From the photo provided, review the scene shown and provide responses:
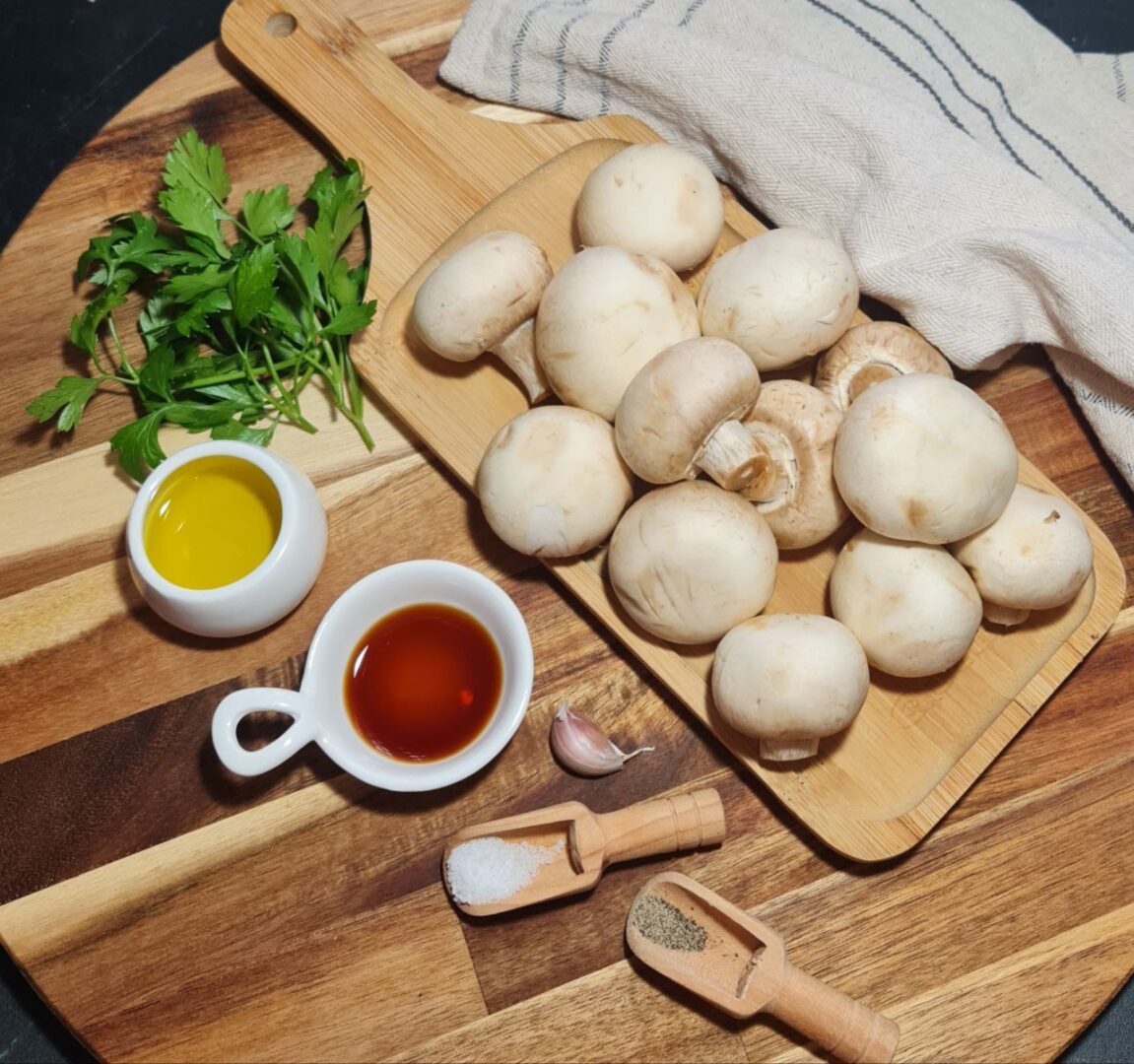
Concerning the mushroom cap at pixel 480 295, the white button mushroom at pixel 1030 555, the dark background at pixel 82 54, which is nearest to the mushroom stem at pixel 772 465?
the white button mushroom at pixel 1030 555

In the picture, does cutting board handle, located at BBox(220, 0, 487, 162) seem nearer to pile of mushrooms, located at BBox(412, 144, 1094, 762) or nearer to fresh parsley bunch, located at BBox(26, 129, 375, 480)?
fresh parsley bunch, located at BBox(26, 129, 375, 480)

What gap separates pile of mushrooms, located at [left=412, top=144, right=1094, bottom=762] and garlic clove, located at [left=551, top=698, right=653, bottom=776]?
16 cm

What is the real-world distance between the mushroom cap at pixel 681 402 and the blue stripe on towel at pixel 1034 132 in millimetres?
696

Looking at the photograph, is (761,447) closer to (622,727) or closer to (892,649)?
(892,649)

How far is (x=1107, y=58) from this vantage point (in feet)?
5.84

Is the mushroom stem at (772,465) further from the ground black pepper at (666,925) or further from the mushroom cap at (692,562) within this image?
the ground black pepper at (666,925)

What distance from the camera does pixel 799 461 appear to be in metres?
1.44

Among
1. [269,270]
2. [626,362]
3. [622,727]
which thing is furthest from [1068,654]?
[269,270]

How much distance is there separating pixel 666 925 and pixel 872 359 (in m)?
0.80

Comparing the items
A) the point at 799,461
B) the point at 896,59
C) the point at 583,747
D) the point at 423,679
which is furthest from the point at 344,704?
the point at 896,59

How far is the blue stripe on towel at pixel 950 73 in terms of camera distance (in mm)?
1697

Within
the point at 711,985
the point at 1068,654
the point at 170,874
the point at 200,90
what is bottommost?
the point at 170,874

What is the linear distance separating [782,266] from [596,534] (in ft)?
1.42

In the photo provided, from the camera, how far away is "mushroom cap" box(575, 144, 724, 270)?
4.90 ft
